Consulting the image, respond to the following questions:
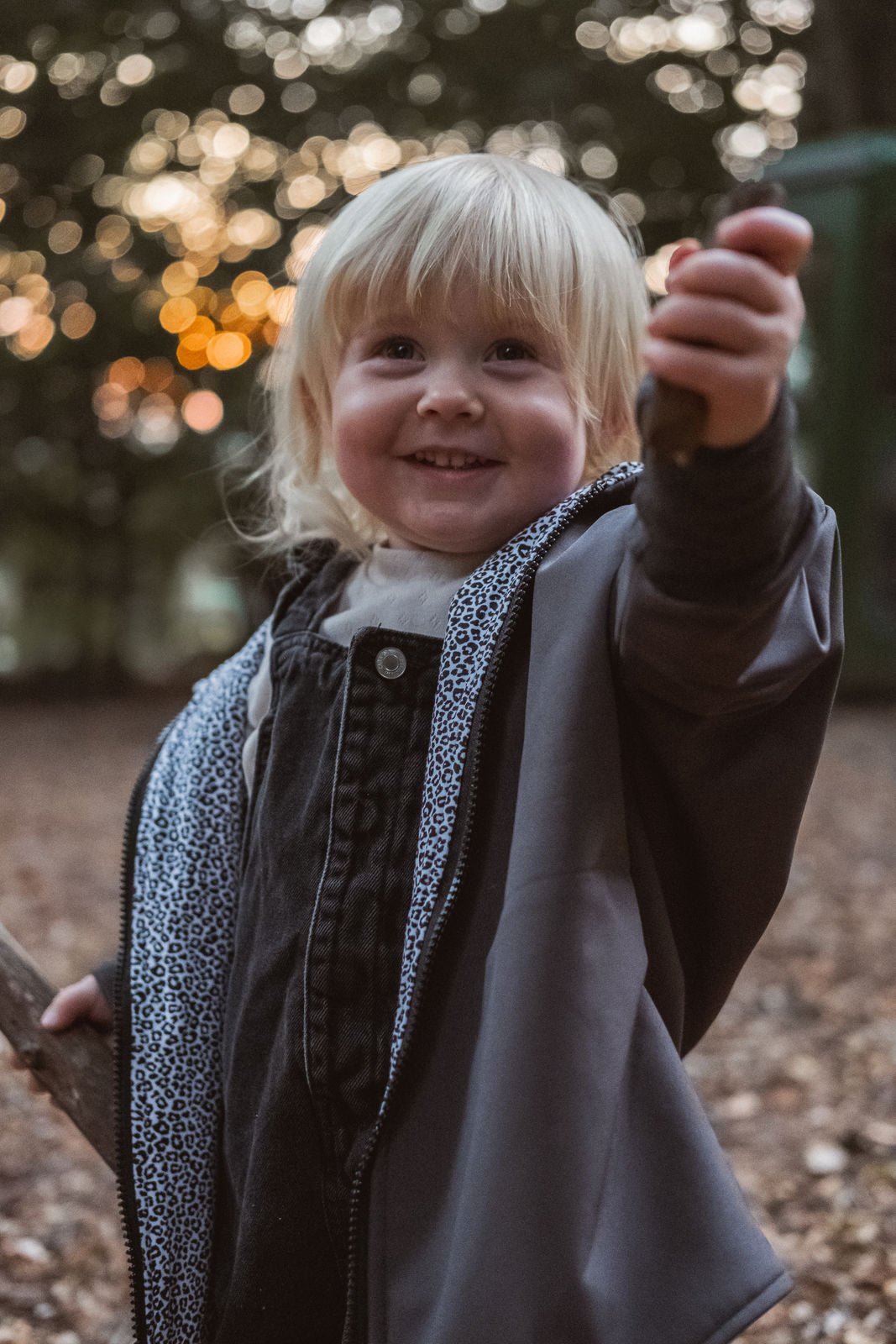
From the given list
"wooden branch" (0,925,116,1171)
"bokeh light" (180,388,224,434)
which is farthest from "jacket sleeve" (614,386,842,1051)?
"bokeh light" (180,388,224,434)

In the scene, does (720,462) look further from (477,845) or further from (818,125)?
(818,125)

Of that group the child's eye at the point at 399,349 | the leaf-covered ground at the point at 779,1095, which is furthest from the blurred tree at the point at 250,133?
the child's eye at the point at 399,349

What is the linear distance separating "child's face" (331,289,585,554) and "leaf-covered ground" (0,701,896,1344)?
898 millimetres

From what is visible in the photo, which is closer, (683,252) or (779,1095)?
(683,252)

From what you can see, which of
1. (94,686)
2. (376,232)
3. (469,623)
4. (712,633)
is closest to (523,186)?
(376,232)

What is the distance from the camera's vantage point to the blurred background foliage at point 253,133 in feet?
30.4

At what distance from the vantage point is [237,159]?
9.84 metres

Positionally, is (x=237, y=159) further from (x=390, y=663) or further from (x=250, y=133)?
(x=390, y=663)

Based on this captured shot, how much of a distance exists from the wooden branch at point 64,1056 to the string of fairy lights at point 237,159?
779 centimetres

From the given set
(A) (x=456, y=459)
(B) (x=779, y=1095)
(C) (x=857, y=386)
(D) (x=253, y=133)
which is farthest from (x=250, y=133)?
(A) (x=456, y=459)

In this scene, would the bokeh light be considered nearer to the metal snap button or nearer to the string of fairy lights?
the string of fairy lights

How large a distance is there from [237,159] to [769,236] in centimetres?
972

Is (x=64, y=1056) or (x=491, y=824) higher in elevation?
(x=491, y=824)

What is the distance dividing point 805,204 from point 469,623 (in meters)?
9.28
